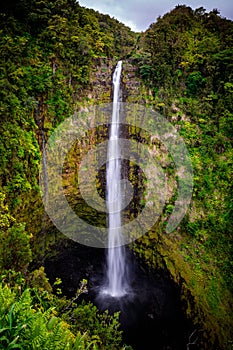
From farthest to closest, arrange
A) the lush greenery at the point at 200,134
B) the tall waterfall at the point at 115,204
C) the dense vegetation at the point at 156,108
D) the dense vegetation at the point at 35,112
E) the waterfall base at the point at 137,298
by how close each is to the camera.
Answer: the tall waterfall at the point at 115,204
the waterfall base at the point at 137,298
the lush greenery at the point at 200,134
the dense vegetation at the point at 156,108
the dense vegetation at the point at 35,112

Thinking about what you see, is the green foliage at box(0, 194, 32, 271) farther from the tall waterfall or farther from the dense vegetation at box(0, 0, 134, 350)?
the tall waterfall

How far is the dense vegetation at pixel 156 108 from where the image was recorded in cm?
710

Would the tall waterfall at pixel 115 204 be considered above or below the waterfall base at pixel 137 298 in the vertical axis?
above

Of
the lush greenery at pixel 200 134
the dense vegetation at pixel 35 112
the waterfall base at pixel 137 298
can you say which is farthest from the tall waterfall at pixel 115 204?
the dense vegetation at pixel 35 112

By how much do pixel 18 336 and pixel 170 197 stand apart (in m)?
9.15

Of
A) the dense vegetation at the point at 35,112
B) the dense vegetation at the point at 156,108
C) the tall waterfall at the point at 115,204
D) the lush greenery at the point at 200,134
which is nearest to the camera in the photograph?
the dense vegetation at the point at 35,112

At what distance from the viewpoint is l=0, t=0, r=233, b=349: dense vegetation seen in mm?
7098

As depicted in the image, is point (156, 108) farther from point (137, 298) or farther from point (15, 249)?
point (15, 249)

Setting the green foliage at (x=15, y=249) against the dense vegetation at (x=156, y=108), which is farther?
the dense vegetation at (x=156, y=108)

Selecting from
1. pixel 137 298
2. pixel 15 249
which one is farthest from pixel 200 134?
pixel 15 249

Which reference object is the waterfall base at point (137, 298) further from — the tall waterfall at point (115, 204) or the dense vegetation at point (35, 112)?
the dense vegetation at point (35, 112)

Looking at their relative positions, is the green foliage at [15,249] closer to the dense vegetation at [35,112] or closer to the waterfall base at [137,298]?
the dense vegetation at [35,112]

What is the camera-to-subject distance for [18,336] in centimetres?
230

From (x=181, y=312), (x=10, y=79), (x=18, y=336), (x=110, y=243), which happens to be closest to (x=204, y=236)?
(x=181, y=312)
